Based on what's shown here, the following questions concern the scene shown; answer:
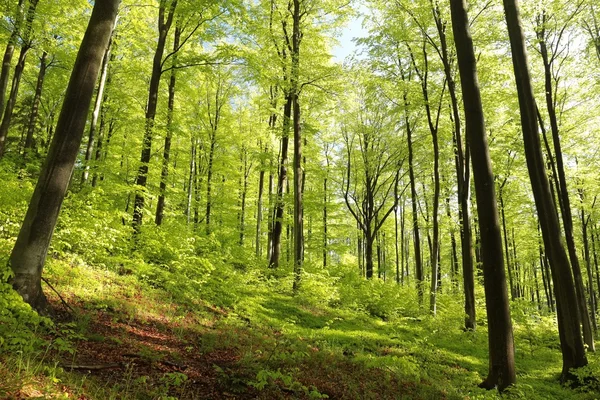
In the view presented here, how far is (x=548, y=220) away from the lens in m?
8.71

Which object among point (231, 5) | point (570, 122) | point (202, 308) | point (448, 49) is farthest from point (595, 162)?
point (202, 308)

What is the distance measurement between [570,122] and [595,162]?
5624mm

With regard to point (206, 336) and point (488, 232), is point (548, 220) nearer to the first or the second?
point (488, 232)

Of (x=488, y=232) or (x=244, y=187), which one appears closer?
(x=488, y=232)

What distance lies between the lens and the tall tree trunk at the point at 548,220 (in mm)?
8539

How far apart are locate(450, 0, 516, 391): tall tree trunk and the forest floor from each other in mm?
527

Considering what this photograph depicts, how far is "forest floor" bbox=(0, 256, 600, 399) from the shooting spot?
380 centimetres

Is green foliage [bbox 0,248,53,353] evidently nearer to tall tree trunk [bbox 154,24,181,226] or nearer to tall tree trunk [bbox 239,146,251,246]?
tall tree trunk [bbox 154,24,181,226]

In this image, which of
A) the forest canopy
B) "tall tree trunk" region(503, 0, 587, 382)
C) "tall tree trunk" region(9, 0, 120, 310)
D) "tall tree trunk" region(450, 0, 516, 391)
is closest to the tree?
the forest canopy

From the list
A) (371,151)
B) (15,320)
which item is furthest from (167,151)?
(371,151)

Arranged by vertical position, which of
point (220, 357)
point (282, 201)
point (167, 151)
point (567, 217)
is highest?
point (167, 151)

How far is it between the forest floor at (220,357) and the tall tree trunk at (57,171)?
927mm

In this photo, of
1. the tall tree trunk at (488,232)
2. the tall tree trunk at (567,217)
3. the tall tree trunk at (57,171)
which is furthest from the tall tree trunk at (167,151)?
the tall tree trunk at (567,217)

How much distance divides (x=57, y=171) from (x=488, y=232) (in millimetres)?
7477
